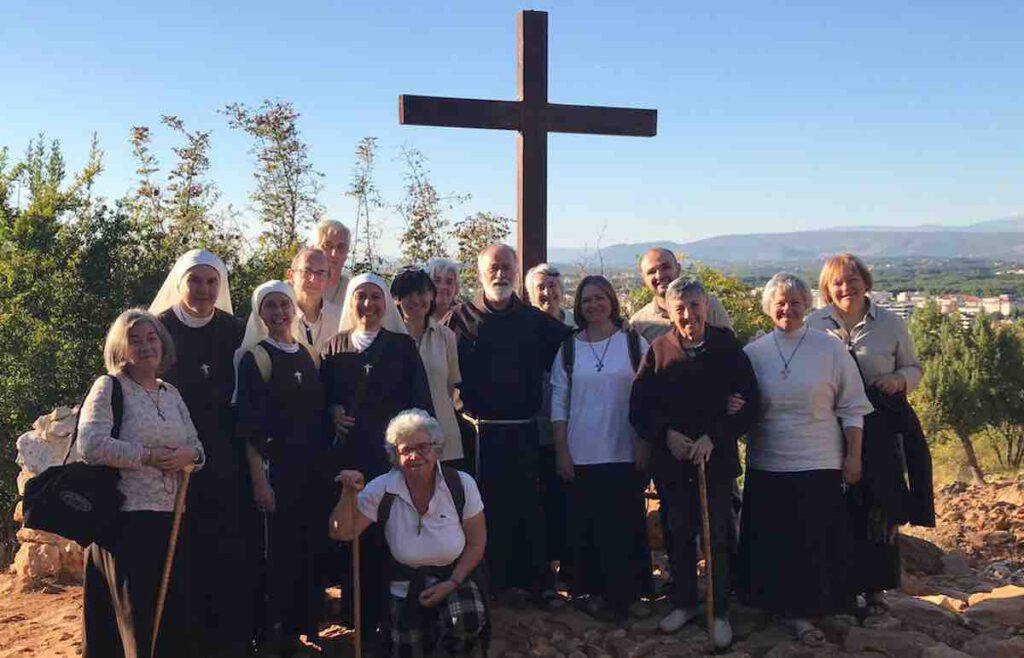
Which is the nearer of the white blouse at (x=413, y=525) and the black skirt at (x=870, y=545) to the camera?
the white blouse at (x=413, y=525)

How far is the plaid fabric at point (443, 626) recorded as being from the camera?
13.7 ft

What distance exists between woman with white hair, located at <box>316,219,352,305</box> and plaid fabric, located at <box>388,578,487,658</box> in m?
1.85

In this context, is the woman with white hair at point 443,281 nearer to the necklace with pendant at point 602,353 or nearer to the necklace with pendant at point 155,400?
the necklace with pendant at point 602,353

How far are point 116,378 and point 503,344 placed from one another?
2.00m

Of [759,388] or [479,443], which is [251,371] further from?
[759,388]

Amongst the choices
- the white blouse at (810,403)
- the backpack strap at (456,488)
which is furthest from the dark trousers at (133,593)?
the white blouse at (810,403)

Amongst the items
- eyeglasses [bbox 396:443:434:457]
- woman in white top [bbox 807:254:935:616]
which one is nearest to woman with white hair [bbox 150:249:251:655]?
eyeglasses [bbox 396:443:434:457]

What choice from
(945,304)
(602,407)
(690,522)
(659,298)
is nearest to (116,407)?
(602,407)

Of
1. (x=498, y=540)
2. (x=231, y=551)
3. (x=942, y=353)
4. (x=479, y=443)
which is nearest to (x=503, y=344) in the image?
(x=479, y=443)

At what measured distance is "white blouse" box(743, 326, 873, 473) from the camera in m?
4.45

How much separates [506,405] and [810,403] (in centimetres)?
159

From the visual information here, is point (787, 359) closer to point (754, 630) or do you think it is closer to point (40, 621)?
point (754, 630)

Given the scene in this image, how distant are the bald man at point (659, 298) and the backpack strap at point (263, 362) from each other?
81.2 inches

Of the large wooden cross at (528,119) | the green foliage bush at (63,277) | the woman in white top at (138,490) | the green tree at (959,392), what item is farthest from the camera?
the green tree at (959,392)
